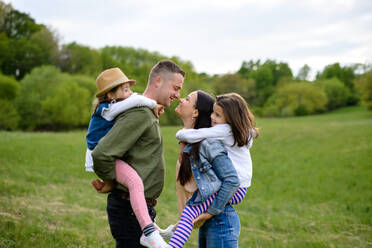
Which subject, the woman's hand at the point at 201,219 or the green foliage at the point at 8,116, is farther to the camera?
the green foliage at the point at 8,116

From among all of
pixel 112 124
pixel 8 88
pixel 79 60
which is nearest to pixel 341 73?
pixel 79 60

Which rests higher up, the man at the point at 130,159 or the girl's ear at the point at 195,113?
the girl's ear at the point at 195,113

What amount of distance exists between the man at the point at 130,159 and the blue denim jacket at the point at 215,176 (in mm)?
354

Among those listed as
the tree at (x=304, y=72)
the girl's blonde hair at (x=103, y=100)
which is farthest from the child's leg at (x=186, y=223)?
the tree at (x=304, y=72)

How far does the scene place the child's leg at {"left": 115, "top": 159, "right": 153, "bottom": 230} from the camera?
94.9 inches

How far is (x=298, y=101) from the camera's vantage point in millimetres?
72250

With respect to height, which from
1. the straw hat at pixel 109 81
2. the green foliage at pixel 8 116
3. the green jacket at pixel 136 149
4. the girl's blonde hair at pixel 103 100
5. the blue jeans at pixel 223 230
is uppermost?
the straw hat at pixel 109 81

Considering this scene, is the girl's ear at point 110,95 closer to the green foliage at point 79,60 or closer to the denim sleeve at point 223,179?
the denim sleeve at point 223,179

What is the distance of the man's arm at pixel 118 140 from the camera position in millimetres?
2361

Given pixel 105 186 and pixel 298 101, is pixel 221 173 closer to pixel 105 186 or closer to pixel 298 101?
pixel 105 186

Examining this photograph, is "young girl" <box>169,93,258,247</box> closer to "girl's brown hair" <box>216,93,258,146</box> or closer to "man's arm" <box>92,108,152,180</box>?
"girl's brown hair" <box>216,93,258,146</box>

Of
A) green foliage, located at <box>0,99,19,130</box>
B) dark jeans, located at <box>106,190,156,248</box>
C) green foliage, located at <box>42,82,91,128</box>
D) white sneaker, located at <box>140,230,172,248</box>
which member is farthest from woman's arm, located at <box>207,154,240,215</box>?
green foliage, located at <box>0,99,19,130</box>

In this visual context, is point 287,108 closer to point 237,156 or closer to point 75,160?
point 75,160

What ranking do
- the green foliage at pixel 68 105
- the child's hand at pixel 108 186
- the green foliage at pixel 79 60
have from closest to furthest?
the child's hand at pixel 108 186, the green foliage at pixel 68 105, the green foliage at pixel 79 60
